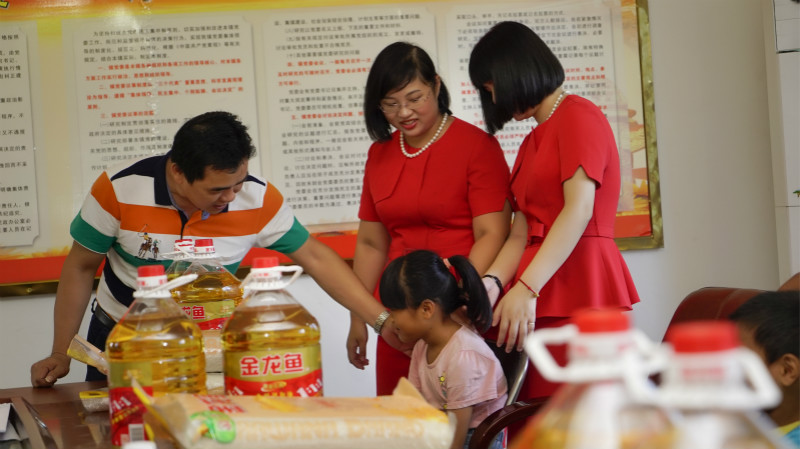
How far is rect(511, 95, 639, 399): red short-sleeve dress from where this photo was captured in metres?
1.76

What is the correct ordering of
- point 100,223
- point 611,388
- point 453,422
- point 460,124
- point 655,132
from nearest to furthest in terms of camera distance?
point 611,388 < point 453,422 < point 100,223 < point 460,124 < point 655,132

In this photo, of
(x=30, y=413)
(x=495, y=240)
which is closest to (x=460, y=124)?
(x=495, y=240)

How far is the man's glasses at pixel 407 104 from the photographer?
1941 millimetres

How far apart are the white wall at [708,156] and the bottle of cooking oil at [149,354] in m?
2.50

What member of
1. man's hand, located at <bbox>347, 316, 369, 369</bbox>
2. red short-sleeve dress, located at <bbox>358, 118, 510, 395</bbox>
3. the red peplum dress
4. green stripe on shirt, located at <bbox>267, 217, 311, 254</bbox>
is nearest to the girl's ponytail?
the red peplum dress

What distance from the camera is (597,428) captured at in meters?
0.46

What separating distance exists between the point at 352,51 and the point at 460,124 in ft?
3.95

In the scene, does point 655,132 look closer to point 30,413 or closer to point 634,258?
point 634,258

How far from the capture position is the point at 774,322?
1.14 meters

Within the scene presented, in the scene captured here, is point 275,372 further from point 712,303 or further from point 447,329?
point 712,303

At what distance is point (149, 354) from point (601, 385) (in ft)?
2.23

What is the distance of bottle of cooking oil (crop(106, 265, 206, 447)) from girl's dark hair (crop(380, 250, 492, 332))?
803 mm

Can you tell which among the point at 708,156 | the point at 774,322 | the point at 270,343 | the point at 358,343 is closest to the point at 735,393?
the point at 270,343

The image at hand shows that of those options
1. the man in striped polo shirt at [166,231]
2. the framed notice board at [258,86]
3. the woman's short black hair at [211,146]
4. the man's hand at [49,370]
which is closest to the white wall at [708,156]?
the framed notice board at [258,86]
